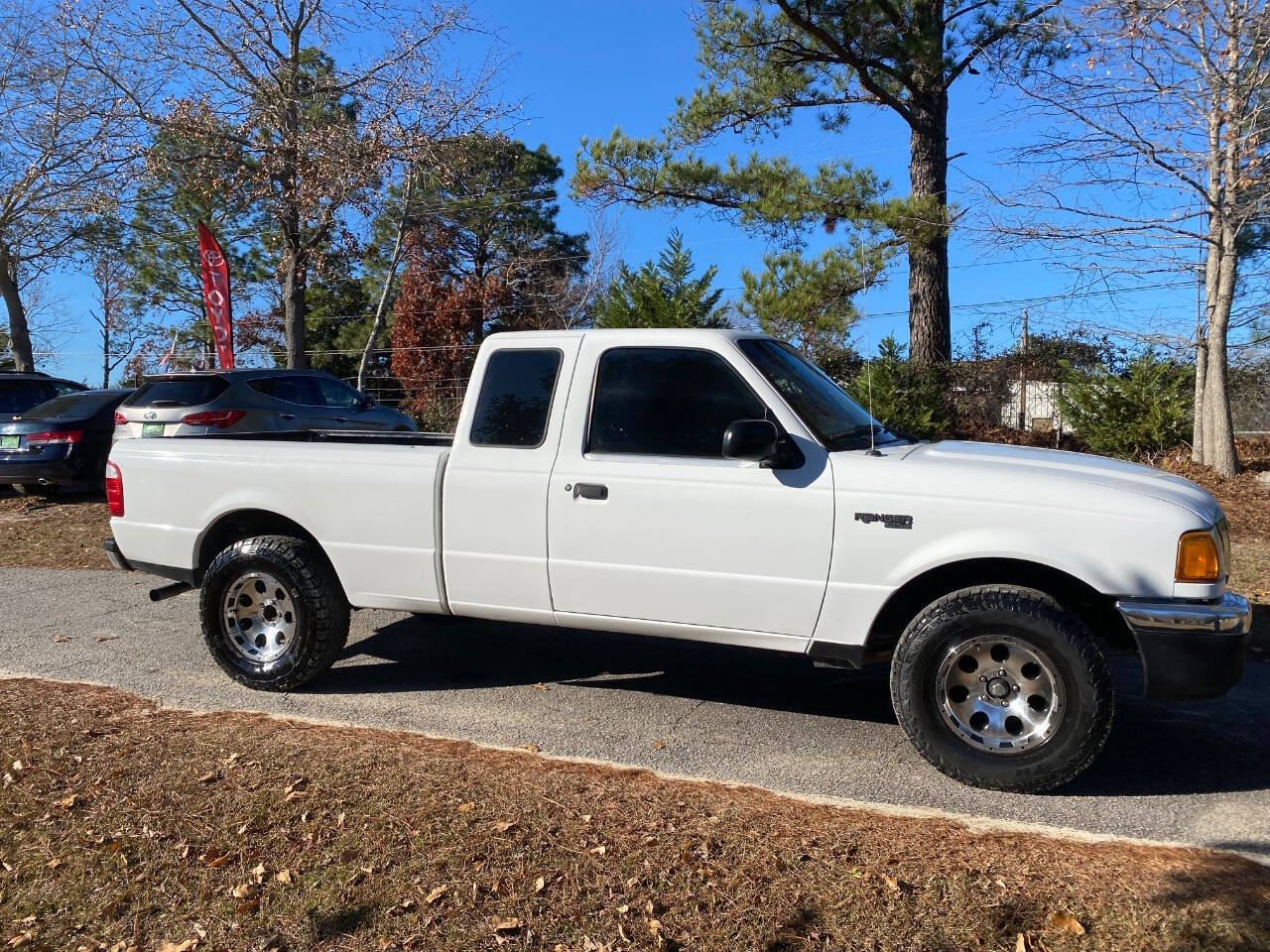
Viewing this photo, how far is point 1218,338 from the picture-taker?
38.3 feet

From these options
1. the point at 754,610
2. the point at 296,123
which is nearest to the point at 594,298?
the point at 296,123

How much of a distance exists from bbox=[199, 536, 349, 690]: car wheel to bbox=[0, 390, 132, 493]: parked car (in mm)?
8281

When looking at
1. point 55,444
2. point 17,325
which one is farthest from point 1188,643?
point 17,325

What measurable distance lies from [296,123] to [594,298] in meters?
16.8

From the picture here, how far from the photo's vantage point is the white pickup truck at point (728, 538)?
13.3 feet

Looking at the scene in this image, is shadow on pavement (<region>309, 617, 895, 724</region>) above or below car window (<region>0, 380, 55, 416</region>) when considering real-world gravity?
below

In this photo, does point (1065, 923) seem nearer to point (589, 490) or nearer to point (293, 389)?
point (589, 490)

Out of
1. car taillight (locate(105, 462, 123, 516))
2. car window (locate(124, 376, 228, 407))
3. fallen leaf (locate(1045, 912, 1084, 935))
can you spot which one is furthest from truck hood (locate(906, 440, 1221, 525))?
car window (locate(124, 376, 228, 407))

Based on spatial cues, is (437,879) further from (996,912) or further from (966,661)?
(966,661)

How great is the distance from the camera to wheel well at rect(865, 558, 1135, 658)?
435 cm

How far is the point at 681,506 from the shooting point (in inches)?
183

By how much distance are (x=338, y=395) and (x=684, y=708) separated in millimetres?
8628

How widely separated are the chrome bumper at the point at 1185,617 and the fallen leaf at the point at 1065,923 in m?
1.37

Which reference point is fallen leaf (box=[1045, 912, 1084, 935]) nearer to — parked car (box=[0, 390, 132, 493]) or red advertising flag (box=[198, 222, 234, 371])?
parked car (box=[0, 390, 132, 493])
